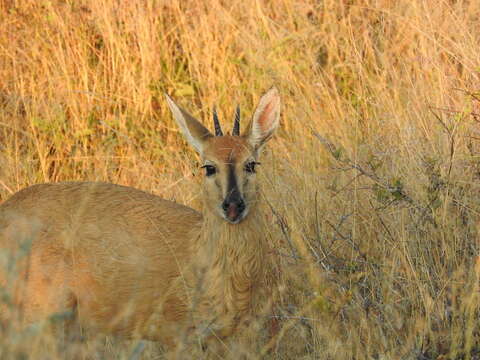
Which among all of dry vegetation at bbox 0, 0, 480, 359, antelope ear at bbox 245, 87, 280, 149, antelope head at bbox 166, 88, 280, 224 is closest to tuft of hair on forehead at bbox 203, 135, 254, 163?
antelope head at bbox 166, 88, 280, 224

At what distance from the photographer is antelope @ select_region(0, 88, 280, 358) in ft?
16.2

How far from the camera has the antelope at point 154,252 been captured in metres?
4.93

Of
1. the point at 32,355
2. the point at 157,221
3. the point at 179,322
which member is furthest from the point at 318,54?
the point at 32,355

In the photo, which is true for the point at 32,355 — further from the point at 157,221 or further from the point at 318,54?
the point at 318,54

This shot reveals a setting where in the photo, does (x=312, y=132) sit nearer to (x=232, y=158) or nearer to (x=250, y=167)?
(x=250, y=167)

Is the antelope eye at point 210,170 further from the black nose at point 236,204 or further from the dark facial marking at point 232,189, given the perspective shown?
the black nose at point 236,204

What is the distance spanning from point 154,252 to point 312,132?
1.26 m

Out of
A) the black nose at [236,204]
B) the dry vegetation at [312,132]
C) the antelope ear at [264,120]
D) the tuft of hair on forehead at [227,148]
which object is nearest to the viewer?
the dry vegetation at [312,132]

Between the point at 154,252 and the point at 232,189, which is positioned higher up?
the point at 232,189

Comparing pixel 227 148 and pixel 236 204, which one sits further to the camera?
pixel 227 148

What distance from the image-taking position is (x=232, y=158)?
16.5 ft

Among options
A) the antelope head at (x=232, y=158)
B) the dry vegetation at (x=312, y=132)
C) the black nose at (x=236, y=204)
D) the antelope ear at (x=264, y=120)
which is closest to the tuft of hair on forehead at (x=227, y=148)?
the antelope head at (x=232, y=158)

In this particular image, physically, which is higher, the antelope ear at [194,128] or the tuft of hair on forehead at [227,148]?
the antelope ear at [194,128]

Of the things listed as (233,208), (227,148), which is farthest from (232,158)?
(233,208)
